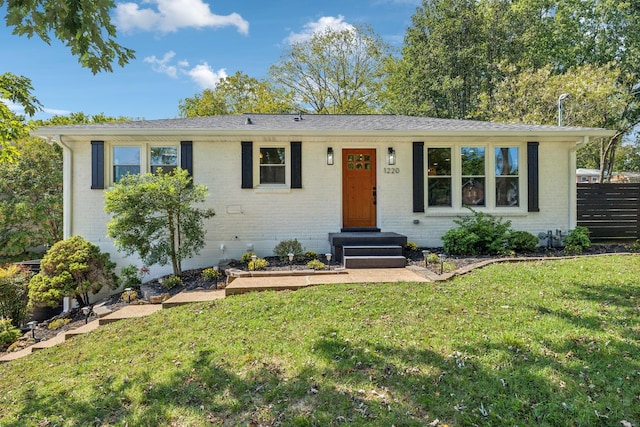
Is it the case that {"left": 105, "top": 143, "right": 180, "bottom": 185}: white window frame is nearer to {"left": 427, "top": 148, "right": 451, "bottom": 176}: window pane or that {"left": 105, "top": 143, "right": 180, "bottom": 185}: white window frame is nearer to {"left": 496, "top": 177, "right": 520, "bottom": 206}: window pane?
{"left": 427, "top": 148, "right": 451, "bottom": 176}: window pane

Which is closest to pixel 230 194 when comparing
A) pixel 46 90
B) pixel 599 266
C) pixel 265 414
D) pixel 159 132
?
pixel 159 132

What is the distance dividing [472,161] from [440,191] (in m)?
1.18

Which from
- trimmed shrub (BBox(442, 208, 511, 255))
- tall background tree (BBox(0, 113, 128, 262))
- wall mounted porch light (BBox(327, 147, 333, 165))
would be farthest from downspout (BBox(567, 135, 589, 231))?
tall background tree (BBox(0, 113, 128, 262))

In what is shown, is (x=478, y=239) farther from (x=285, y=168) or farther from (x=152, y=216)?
(x=152, y=216)

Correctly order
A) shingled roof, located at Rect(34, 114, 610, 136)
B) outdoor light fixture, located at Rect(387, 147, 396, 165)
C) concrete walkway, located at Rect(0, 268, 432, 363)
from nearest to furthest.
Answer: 1. concrete walkway, located at Rect(0, 268, 432, 363)
2. shingled roof, located at Rect(34, 114, 610, 136)
3. outdoor light fixture, located at Rect(387, 147, 396, 165)

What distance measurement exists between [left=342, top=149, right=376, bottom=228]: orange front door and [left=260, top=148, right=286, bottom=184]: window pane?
1.70 m

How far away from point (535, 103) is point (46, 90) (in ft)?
60.6

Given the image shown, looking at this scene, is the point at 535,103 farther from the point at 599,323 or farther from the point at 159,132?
the point at 159,132

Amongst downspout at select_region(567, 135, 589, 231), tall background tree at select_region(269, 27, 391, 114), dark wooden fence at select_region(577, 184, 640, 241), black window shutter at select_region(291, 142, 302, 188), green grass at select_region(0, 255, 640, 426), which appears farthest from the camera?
tall background tree at select_region(269, 27, 391, 114)

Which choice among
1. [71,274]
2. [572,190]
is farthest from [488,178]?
[71,274]

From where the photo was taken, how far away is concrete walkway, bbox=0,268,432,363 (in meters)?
5.34

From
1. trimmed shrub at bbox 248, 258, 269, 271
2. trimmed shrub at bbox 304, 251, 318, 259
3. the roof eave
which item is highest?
the roof eave

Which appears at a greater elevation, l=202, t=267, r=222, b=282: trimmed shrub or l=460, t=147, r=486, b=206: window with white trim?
l=460, t=147, r=486, b=206: window with white trim

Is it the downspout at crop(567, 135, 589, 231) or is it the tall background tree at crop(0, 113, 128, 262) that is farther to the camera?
the tall background tree at crop(0, 113, 128, 262)
